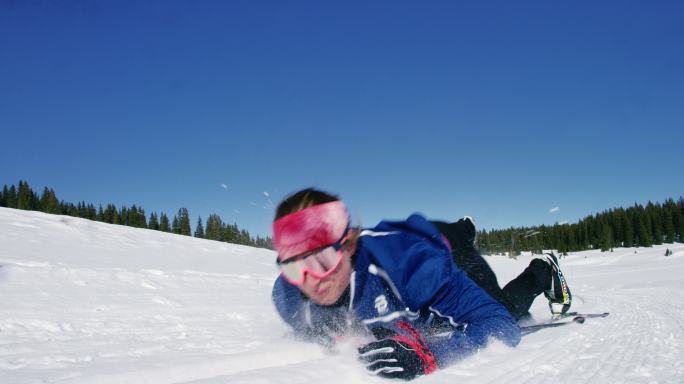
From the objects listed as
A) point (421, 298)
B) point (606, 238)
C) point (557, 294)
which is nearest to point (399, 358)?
point (421, 298)

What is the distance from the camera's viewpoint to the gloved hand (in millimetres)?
1797

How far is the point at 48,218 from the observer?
45.4ft

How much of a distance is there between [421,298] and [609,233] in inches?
2906

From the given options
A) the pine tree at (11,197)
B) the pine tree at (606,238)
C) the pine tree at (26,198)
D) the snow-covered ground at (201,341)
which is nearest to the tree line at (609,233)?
the pine tree at (606,238)

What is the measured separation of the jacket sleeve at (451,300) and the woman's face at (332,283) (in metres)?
0.26

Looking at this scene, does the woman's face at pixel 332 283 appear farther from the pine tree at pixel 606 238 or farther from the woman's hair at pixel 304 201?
the pine tree at pixel 606 238

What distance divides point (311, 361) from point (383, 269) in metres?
0.60

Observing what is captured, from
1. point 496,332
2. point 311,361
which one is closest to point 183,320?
point 311,361

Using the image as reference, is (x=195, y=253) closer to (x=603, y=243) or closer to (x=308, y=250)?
(x=308, y=250)

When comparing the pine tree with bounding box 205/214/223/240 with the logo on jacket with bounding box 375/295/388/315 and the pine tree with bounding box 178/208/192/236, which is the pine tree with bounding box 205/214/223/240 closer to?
the pine tree with bounding box 178/208/192/236

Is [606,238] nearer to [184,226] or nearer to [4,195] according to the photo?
[184,226]

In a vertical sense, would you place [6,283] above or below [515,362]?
above

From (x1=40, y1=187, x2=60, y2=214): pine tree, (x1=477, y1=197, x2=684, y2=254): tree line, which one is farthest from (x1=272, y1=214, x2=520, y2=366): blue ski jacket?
(x1=40, y1=187, x2=60, y2=214): pine tree

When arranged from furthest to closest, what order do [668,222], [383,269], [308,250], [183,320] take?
[668,222], [183,320], [383,269], [308,250]
